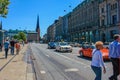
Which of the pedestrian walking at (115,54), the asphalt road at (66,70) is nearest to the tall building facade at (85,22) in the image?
the asphalt road at (66,70)

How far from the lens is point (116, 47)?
1216cm

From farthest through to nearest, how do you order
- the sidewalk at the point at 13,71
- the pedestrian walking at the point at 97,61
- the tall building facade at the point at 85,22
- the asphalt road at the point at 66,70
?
1. the tall building facade at the point at 85,22
2. the asphalt road at the point at 66,70
3. the sidewalk at the point at 13,71
4. the pedestrian walking at the point at 97,61

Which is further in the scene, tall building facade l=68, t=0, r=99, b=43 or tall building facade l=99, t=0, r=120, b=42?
tall building facade l=68, t=0, r=99, b=43

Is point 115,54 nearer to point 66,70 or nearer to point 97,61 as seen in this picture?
point 97,61

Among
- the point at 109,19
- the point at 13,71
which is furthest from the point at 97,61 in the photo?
the point at 109,19

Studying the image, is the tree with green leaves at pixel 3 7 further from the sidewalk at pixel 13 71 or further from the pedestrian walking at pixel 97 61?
the pedestrian walking at pixel 97 61

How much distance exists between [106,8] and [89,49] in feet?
193

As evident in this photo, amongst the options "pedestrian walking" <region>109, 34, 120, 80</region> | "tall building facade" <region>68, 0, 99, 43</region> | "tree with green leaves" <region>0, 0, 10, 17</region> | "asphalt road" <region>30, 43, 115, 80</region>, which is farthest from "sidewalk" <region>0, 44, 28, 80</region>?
"tall building facade" <region>68, 0, 99, 43</region>

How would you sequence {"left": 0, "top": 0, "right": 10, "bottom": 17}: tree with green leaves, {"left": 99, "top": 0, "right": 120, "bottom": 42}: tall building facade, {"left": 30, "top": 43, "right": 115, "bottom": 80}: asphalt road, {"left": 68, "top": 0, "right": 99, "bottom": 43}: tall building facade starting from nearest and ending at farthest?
{"left": 30, "top": 43, "right": 115, "bottom": 80}: asphalt road → {"left": 0, "top": 0, "right": 10, "bottom": 17}: tree with green leaves → {"left": 99, "top": 0, "right": 120, "bottom": 42}: tall building facade → {"left": 68, "top": 0, "right": 99, "bottom": 43}: tall building facade

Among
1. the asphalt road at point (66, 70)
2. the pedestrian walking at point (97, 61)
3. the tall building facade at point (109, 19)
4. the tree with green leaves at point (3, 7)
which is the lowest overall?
the asphalt road at point (66, 70)

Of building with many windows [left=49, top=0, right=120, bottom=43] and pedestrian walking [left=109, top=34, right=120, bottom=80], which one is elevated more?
building with many windows [left=49, top=0, right=120, bottom=43]

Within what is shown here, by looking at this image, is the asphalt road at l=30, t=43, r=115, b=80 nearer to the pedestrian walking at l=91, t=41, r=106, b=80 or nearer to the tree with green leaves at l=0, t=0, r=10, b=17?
the pedestrian walking at l=91, t=41, r=106, b=80

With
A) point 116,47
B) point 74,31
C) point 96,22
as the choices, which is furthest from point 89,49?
point 74,31

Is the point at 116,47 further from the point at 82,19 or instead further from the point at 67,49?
Answer: the point at 82,19
